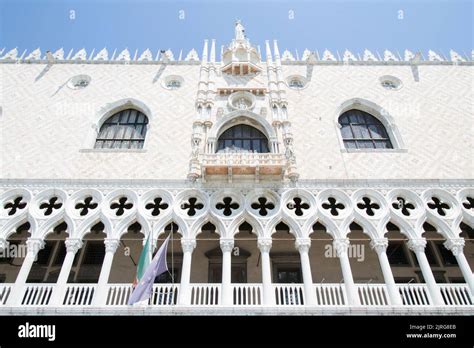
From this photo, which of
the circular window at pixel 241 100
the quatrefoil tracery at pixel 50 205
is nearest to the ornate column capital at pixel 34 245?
the quatrefoil tracery at pixel 50 205

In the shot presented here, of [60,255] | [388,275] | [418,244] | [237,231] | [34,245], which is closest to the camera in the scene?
[388,275]

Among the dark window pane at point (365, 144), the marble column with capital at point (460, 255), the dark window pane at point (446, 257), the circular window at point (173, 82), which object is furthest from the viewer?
the circular window at point (173, 82)

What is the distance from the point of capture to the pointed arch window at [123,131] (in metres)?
13.2

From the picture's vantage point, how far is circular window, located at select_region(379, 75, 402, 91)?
15203 mm

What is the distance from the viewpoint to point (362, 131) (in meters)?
13.6

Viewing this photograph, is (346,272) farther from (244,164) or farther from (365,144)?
(365,144)

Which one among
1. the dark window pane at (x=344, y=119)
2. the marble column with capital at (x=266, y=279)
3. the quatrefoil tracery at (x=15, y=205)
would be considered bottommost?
the marble column with capital at (x=266, y=279)

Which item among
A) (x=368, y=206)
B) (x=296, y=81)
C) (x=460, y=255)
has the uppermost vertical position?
(x=296, y=81)

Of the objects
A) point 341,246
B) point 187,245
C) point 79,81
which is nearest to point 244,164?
point 187,245

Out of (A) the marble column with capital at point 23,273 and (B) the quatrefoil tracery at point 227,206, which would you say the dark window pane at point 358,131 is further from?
(A) the marble column with capital at point 23,273

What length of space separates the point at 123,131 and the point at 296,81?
25.2ft

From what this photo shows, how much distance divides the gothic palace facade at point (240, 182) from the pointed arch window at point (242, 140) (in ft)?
0.19

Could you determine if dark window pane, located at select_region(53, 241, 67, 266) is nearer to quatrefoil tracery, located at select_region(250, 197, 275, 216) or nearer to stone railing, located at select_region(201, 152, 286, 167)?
stone railing, located at select_region(201, 152, 286, 167)
